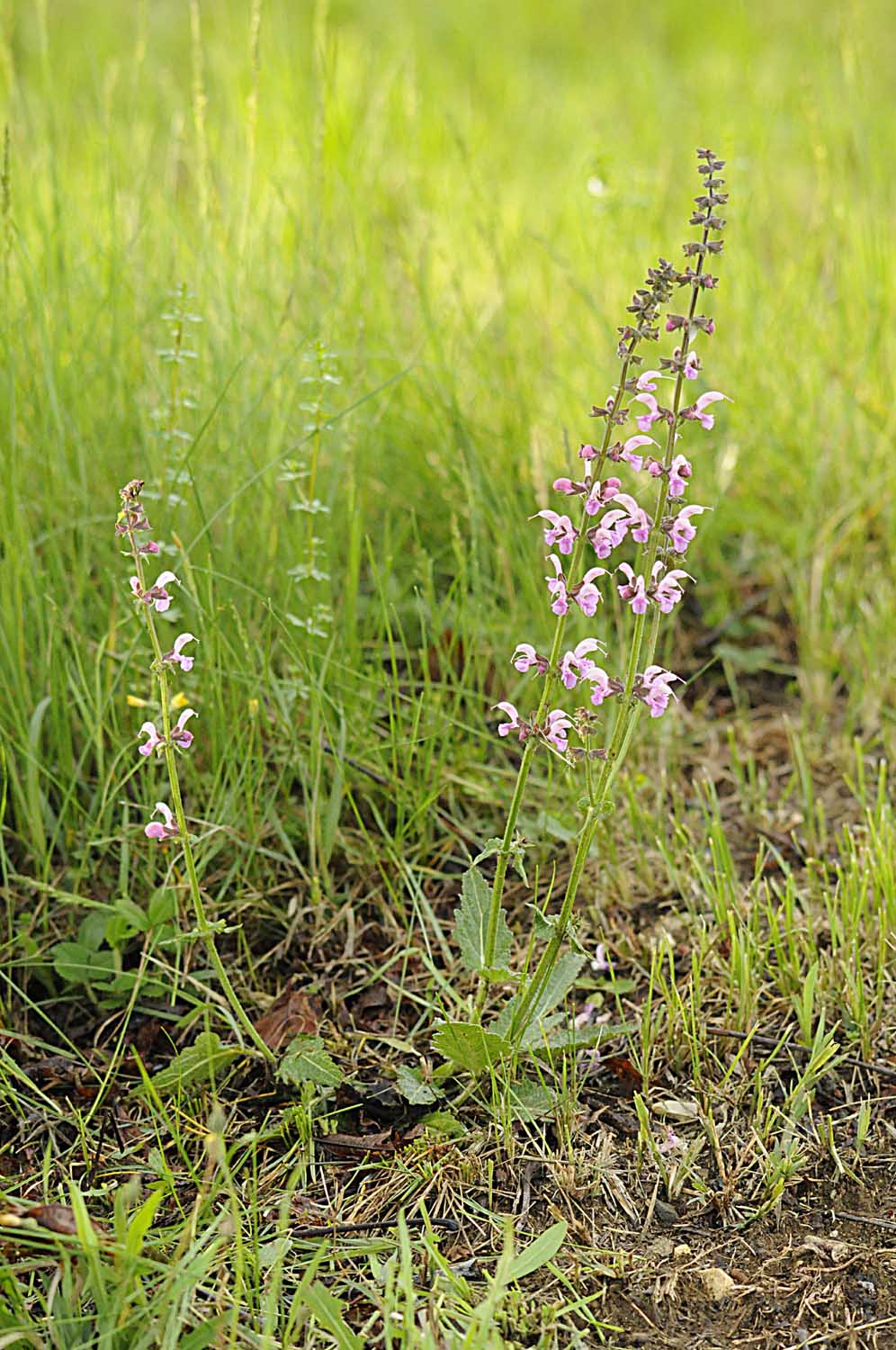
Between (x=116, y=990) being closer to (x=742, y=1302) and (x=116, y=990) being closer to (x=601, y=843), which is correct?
(x=601, y=843)

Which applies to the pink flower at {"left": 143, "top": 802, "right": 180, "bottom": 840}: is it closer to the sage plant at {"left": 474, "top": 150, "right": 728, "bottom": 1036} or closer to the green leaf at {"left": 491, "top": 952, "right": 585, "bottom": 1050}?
the sage plant at {"left": 474, "top": 150, "right": 728, "bottom": 1036}

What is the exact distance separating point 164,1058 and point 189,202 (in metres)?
2.34

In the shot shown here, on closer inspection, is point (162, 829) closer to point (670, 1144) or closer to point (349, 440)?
point (670, 1144)

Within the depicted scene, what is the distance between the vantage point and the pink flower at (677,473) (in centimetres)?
142

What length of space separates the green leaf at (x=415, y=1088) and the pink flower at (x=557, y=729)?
50 cm

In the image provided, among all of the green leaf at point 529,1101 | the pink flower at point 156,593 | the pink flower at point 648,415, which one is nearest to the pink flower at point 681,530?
the pink flower at point 648,415

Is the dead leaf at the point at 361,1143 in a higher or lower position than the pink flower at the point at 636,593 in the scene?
lower

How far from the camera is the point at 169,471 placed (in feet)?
7.30

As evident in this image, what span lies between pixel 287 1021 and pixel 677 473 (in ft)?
3.17

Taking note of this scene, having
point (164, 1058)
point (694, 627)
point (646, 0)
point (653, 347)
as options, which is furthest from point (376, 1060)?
point (646, 0)

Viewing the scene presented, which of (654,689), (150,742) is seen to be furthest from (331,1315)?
(654,689)

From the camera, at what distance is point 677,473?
1.45 m

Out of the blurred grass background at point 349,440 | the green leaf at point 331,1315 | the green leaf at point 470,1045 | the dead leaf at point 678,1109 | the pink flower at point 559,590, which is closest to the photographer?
the green leaf at point 331,1315

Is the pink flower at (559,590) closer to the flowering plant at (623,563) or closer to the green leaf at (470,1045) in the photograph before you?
the flowering plant at (623,563)
